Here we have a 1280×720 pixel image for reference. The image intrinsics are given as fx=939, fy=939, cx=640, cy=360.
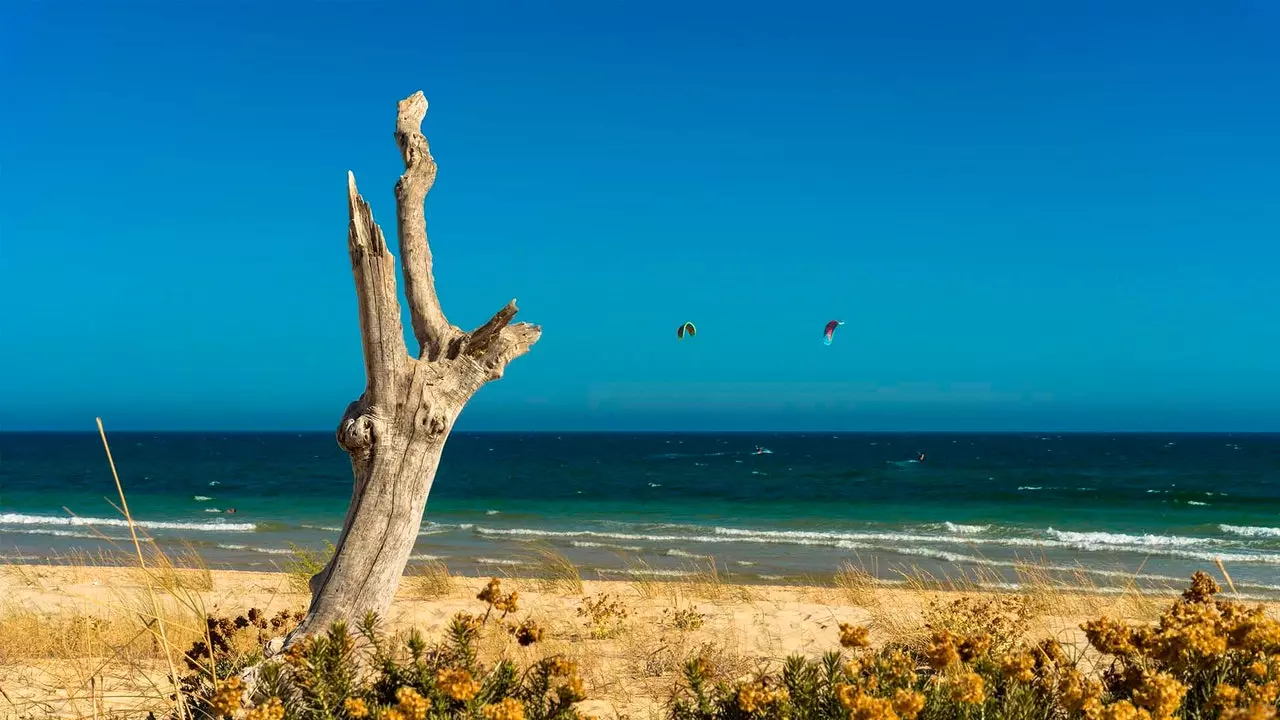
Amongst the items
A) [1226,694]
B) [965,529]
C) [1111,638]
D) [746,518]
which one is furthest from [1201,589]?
[746,518]

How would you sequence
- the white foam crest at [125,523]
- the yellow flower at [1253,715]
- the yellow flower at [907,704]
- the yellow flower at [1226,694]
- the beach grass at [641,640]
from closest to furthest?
1. the yellow flower at [1253,715]
2. the yellow flower at [907,704]
3. the yellow flower at [1226,694]
4. the beach grass at [641,640]
5. the white foam crest at [125,523]

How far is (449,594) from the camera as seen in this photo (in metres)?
11.1

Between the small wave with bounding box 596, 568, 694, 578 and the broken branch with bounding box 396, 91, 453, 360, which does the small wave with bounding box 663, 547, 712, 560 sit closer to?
the small wave with bounding box 596, 568, 694, 578

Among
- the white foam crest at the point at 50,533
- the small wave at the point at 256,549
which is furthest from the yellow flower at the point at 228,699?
the white foam crest at the point at 50,533

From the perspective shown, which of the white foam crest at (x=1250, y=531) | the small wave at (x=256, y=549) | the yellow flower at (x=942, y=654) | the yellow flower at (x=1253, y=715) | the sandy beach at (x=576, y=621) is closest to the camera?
the yellow flower at (x=1253, y=715)

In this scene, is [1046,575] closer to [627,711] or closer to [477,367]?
[627,711]

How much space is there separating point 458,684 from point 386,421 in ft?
6.58

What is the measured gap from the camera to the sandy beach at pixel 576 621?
5594 mm

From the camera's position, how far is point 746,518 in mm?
27406

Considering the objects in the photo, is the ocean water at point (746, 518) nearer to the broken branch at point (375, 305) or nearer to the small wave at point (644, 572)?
the small wave at point (644, 572)

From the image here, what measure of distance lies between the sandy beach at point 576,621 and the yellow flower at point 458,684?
198 centimetres

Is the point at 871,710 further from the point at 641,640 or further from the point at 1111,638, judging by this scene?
the point at 641,640

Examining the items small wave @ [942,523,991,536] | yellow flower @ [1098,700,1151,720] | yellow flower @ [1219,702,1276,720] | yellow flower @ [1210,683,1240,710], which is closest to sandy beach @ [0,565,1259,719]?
yellow flower @ [1210,683,1240,710]

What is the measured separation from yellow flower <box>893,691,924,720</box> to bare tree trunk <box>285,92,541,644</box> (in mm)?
2350
